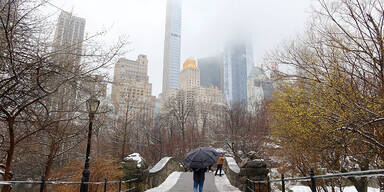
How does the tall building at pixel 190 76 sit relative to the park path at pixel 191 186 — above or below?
above

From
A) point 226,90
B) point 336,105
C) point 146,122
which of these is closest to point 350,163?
point 336,105

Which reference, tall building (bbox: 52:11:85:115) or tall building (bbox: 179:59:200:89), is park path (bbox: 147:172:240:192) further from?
tall building (bbox: 179:59:200:89)

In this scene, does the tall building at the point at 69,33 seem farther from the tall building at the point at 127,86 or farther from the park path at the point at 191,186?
the park path at the point at 191,186

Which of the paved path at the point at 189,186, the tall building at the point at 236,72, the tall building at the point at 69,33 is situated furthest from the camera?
the tall building at the point at 236,72

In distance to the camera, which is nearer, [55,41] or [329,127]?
[55,41]

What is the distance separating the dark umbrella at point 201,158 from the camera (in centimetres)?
723

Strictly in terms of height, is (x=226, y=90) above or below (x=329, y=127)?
above

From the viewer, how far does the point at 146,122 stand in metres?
33.2

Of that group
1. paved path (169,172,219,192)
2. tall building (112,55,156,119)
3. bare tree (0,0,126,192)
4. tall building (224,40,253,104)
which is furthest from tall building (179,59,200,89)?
bare tree (0,0,126,192)

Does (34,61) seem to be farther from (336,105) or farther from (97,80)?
(336,105)

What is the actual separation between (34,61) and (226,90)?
19401cm

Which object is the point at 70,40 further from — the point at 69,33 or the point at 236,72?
the point at 236,72

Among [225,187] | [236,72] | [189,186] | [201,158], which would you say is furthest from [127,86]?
[236,72]

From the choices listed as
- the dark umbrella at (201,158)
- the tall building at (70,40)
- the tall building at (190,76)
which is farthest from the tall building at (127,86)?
the tall building at (190,76)
